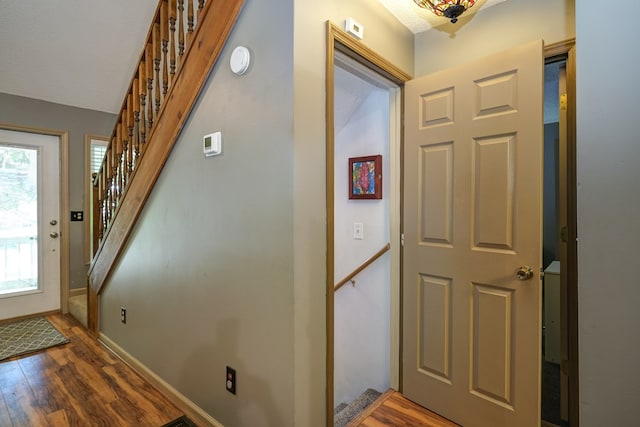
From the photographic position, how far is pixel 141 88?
231 cm

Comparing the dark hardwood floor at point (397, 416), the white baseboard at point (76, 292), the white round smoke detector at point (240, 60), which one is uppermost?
the white round smoke detector at point (240, 60)

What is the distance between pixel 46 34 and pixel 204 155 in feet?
8.14

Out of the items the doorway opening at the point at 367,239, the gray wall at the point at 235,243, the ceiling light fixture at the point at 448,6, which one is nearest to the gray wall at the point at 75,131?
the gray wall at the point at 235,243

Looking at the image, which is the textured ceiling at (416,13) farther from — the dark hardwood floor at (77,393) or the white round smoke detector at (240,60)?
the dark hardwood floor at (77,393)

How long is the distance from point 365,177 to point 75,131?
10.7 ft

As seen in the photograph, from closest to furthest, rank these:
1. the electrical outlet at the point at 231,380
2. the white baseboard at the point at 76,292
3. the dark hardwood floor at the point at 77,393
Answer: the electrical outlet at the point at 231,380
the dark hardwood floor at the point at 77,393
the white baseboard at the point at 76,292

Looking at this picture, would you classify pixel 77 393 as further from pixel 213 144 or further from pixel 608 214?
pixel 608 214

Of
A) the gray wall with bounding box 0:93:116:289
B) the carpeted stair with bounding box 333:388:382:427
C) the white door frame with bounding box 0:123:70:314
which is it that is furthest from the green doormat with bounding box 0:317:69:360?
the carpeted stair with bounding box 333:388:382:427

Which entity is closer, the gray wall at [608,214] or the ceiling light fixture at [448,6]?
the gray wall at [608,214]

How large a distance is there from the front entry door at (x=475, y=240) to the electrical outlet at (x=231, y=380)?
3.32 feet

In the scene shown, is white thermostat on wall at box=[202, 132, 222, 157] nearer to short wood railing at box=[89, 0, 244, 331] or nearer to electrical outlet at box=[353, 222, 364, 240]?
short wood railing at box=[89, 0, 244, 331]

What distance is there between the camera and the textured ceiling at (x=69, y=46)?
2.75 metres

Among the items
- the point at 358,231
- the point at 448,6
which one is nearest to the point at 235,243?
the point at 358,231

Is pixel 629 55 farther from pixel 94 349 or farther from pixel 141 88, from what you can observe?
pixel 94 349
